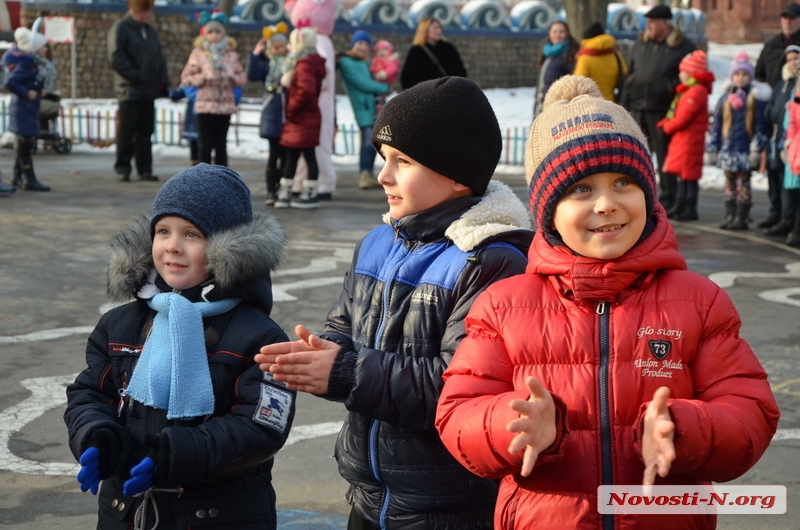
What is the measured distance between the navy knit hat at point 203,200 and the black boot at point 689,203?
10.3 metres

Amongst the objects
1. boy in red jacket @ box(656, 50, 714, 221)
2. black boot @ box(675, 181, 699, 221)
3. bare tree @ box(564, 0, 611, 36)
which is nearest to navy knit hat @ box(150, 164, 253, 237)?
boy in red jacket @ box(656, 50, 714, 221)

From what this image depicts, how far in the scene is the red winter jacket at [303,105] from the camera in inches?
476

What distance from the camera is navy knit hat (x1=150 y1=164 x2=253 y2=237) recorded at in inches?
125

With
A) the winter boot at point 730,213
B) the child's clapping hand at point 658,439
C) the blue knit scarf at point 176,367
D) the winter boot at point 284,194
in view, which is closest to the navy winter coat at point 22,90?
the winter boot at point 284,194

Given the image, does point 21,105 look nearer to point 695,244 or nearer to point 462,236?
point 695,244

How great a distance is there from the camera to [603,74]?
46.4 feet

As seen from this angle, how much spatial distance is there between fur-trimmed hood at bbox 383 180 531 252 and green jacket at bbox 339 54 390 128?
11.6 m

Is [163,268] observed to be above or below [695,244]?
above

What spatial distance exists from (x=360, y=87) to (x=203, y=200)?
38.2ft

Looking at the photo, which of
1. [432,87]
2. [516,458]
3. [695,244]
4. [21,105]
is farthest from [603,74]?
[516,458]

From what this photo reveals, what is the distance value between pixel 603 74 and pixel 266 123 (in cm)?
447

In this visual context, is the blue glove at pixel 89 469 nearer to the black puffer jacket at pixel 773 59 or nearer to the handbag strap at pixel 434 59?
the black puffer jacket at pixel 773 59

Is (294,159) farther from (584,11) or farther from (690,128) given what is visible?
(584,11)

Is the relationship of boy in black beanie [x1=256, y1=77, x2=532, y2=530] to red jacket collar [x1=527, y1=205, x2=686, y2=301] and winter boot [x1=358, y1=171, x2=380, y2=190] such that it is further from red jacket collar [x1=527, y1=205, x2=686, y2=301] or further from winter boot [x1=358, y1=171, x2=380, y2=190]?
winter boot [x1=358, y1=171, x2=380, y2=190]
